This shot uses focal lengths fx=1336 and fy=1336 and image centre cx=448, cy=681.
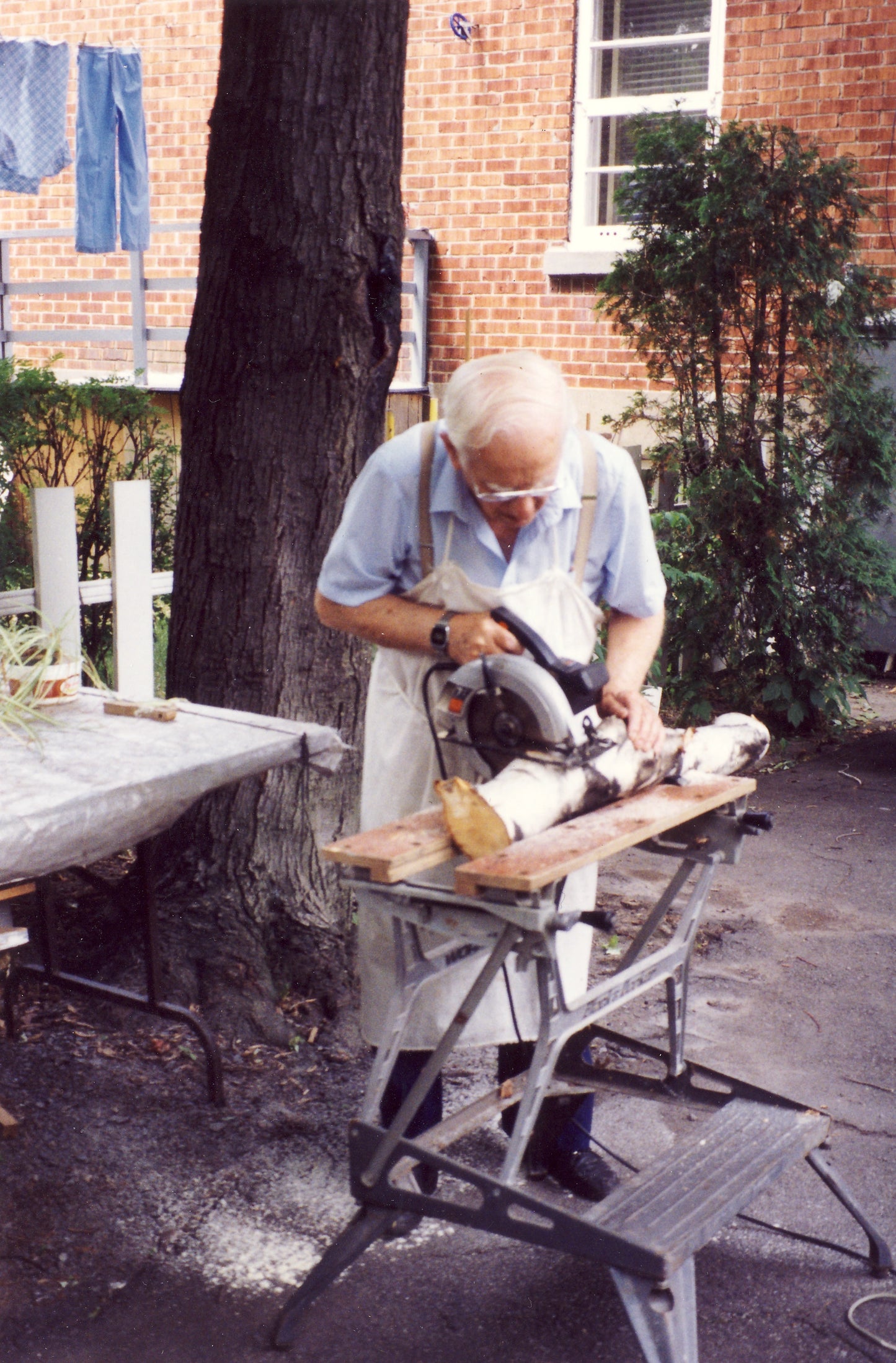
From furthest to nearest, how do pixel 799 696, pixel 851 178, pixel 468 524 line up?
pixel 799 696, pixel 851 178, pixel 468 524

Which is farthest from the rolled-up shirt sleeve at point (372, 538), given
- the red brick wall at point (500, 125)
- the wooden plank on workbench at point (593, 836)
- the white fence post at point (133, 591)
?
the red brick wall at point (500, 125)

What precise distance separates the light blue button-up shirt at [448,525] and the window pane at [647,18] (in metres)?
7.35

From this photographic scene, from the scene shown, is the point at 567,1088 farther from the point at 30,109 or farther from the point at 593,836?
the point at 30,109

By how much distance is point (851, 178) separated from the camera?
6.46 m

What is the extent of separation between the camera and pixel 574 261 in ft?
30.2

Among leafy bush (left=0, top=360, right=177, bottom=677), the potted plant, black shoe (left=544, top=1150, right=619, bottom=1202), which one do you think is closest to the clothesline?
leafy bush (left=0, top=360, right=177, bottom=677)

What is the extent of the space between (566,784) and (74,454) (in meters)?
3.02

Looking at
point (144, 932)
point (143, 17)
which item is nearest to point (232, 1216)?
point (144, 932)

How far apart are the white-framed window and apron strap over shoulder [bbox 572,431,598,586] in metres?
6.59

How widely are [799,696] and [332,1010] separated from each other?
12.8 feet

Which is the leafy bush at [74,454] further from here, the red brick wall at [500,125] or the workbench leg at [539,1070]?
the red brick wall at [500,125]

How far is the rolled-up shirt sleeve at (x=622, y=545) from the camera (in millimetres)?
2727

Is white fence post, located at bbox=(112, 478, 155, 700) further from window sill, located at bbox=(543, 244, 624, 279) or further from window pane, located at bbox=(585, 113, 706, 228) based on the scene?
window pane, located at bbox=(585, 113, 706, 228)

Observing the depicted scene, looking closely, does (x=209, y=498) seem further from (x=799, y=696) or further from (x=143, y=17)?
(x=143, y=17)
